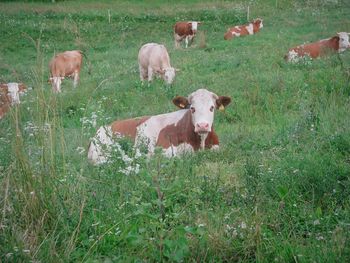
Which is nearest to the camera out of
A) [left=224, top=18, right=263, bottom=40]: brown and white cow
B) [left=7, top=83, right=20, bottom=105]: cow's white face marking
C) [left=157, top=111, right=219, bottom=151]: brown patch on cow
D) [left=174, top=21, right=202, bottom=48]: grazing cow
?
[left=7, top=83, right=20, bottom=105]: cow's white face marking

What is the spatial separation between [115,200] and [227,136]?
4.58 meters

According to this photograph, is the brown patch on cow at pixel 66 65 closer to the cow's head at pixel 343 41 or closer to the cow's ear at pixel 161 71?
the cow's ear at pixel 161 71

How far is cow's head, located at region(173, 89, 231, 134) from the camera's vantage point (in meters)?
8.05

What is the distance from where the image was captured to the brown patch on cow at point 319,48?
17047 mm

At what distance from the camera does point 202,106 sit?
27.4 ft

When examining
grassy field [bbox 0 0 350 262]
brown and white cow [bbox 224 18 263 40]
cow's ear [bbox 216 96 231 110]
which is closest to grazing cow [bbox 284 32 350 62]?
grassy field [bbox 0 0 350 262]

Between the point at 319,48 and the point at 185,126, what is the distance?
1057 cm

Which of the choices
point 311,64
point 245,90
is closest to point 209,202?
point 245,90

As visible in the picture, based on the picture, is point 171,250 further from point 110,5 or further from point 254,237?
point 110,5

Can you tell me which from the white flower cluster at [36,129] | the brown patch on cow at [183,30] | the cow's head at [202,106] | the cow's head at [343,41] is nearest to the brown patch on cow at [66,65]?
the brown patch on cow at [183,30]

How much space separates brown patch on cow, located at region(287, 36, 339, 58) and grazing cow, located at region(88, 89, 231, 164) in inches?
344

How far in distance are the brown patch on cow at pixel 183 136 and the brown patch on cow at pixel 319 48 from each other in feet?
29.3

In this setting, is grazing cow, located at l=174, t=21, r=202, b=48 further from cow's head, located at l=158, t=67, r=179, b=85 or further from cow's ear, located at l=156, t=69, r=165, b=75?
cow's head, located at l=158, t=67, r=179, b=85

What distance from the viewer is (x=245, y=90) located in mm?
11422
